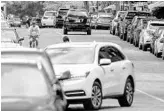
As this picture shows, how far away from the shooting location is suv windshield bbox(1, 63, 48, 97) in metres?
8.60

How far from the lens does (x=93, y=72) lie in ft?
54.4

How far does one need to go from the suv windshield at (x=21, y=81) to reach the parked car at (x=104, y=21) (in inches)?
2704

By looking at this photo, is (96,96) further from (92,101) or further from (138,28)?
(138,28)

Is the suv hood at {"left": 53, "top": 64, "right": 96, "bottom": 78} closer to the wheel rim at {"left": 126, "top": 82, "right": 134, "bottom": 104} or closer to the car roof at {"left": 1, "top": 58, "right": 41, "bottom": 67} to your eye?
the wheel rim at {"left": 126, "top": 82, "right": 134, "bottom": 104}

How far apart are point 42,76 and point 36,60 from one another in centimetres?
32

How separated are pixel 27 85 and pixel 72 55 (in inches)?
343

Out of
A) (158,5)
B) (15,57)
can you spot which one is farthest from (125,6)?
(15,57)

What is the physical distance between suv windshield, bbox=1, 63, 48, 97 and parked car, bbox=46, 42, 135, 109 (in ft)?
22.2

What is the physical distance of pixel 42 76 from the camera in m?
8.75

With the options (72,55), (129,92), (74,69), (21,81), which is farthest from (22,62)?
(129,92)

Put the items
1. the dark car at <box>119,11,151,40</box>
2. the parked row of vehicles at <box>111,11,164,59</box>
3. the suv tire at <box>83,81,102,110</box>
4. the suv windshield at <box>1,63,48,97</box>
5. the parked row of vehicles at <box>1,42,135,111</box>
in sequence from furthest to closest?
the dark car at <box>119,11,151,40</box>, the parked row of vehicles at <box>111,11,164,59</box>, the suv tire at <box>83,81,102,110</box>, the parked row of vehicles at <box>1,42,135,111</box>, the suv windshield at <box>1,63,48,97</box>

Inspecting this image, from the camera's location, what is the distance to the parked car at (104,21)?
77688 mm

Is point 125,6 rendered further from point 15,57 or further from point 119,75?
point 15,57

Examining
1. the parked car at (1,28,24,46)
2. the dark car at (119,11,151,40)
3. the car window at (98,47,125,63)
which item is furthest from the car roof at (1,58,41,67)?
the dark car at (119,11,151,40)
